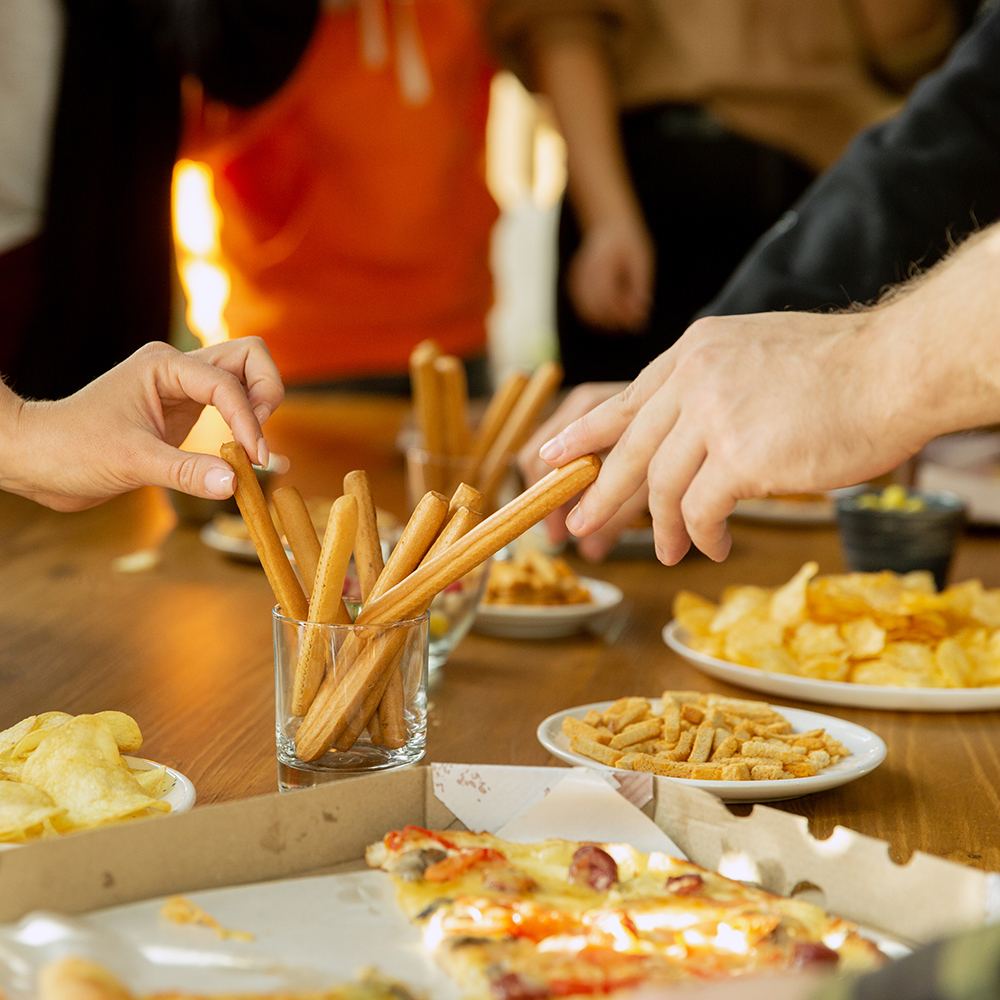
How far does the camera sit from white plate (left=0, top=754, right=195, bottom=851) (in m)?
0.86

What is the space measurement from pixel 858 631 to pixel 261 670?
64 cm

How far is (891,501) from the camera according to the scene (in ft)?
5.65

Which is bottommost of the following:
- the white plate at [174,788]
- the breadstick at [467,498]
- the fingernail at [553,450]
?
the white plate at [174,788]

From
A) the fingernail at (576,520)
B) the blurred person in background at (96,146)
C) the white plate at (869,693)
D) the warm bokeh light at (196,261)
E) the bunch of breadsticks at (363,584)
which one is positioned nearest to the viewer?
the bunch of breadsticks at (363,584)

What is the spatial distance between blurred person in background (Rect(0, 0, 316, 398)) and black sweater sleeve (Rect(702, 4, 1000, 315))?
124 cm

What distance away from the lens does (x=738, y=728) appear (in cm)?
105

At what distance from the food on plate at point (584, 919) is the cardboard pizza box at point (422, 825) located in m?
0.03

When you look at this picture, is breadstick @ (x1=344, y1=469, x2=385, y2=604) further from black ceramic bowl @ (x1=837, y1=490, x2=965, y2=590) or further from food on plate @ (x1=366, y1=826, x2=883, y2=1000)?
black ceramic bowl @ (x1=837, y1=490, x2=965, y2=590)

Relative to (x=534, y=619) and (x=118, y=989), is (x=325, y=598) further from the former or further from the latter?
(x=534, y=619)

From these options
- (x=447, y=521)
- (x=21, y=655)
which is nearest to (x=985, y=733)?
(x=447, y=521)

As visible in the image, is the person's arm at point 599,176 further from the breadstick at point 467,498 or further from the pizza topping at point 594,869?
the pizza topping at point 594,869

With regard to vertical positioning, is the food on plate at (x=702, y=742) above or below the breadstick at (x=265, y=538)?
below

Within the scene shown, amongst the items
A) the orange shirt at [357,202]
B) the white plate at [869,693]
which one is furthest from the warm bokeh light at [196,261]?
the white plate at [869,693]

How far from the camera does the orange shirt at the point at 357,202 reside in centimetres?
331
